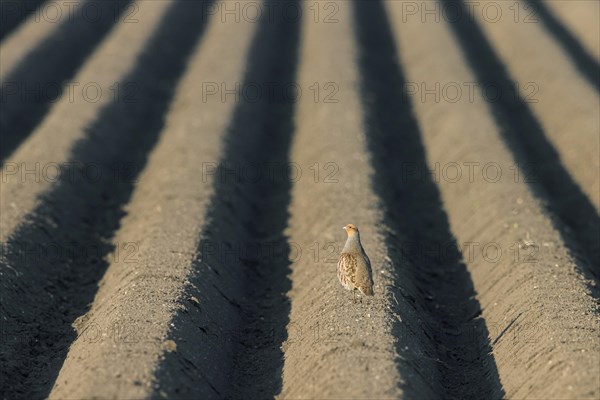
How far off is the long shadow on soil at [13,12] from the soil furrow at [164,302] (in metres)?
12.1

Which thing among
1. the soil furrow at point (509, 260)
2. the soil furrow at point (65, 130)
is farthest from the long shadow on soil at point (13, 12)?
the soil furrow at point (509, 260)

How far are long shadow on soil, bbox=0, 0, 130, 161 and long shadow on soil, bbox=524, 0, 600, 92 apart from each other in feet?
42.8

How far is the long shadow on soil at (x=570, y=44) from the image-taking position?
818 inches

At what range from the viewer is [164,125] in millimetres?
18484

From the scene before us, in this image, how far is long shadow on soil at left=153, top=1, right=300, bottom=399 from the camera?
28.3 ft

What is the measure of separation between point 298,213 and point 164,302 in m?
4.68

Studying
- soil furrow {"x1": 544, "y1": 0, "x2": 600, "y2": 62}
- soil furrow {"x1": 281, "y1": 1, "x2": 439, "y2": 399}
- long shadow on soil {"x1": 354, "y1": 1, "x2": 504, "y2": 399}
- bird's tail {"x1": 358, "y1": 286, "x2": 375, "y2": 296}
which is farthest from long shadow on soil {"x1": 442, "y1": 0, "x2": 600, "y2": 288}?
bird's tail {"x1": 358, "y1": 286, "x2": 375, "y2": 296}

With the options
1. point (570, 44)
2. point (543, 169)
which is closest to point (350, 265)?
point (543, 169)

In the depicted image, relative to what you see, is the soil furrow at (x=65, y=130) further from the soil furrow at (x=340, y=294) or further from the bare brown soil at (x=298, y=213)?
the soil furrow at (x=340, y=294)

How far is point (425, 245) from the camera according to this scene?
12648 millimetres

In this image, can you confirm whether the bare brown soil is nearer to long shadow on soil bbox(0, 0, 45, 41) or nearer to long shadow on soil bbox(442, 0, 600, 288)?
long shadow on soil bbox(442, 0, 600, 288)

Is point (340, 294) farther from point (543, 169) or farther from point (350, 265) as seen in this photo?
point (543, 169)

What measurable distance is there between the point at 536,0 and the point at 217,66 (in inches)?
601

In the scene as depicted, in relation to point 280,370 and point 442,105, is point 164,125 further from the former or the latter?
point 280,370
